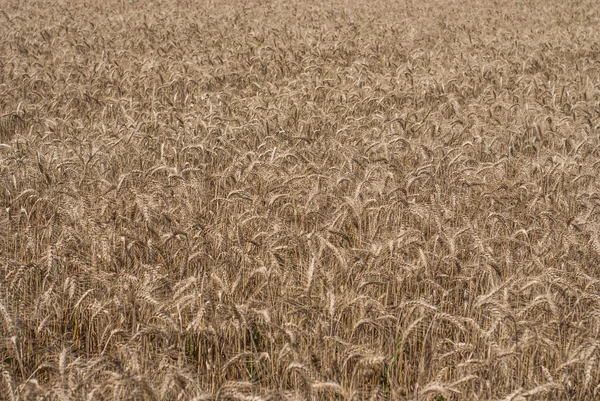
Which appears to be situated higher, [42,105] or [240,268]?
[240,268]

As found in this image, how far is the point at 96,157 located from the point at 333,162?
5.73 ft

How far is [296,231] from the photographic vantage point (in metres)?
4.12

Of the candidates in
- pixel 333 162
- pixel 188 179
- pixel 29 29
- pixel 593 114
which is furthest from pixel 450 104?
pixel 29 29

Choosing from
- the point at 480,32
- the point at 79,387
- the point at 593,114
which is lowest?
the point at 480,32

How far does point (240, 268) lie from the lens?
3.53 m

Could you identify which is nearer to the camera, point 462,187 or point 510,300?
point 510,300

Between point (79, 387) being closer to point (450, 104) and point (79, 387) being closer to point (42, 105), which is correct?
point (42, 105)

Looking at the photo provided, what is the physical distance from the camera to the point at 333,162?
5.62m

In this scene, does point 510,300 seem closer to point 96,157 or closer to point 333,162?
point 333,162

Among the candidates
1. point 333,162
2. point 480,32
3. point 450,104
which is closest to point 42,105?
point 333,162

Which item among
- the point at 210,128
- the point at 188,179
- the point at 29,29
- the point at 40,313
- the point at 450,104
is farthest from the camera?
the point at 29,29

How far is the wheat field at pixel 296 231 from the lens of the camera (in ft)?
9.32

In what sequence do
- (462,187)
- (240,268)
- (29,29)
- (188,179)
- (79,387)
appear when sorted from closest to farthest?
(79,387) → (240,268) → (462,187) → (188,179) → (29,29)

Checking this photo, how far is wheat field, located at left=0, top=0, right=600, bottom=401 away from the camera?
2842 millimetres
